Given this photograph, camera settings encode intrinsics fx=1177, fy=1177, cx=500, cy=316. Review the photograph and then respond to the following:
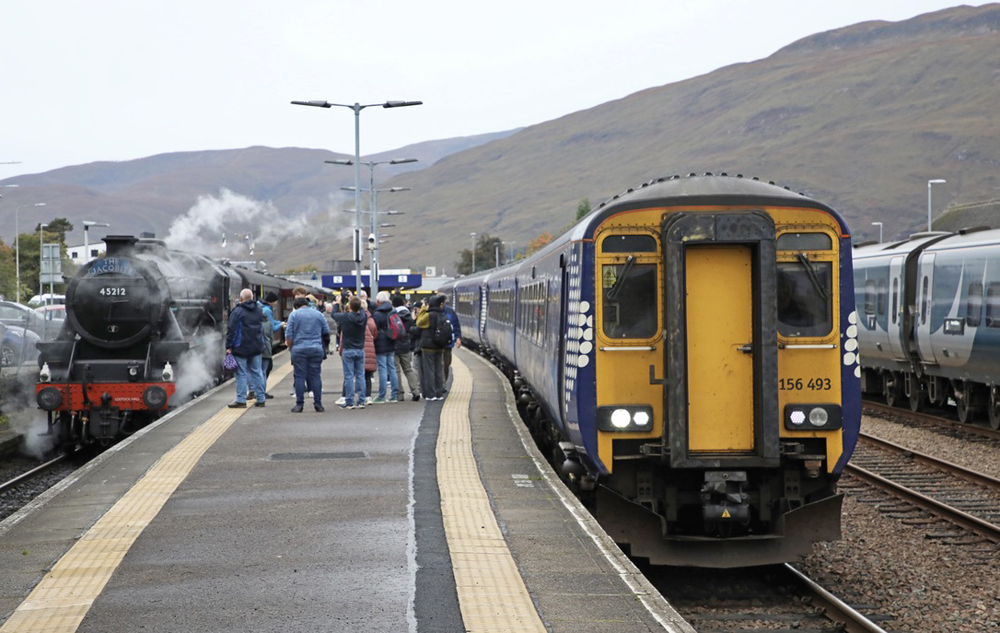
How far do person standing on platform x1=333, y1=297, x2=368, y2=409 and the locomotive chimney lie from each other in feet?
12.4

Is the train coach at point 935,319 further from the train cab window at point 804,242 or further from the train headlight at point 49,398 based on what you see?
the train headlight at point 49,398

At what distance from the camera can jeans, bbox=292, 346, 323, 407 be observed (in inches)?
705

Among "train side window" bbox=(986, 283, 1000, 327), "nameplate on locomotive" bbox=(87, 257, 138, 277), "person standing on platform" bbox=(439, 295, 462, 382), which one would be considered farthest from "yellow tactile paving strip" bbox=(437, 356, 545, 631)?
→ "train side window" bbox=(986, 283, 1000, 327)

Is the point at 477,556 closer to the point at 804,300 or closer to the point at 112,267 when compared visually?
the point at 804,300

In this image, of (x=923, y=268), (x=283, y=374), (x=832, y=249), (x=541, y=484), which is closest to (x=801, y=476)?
(x=832, y=249)

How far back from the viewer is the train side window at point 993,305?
726 inches

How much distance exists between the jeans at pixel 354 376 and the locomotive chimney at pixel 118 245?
13.5ft

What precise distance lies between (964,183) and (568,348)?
191 meters

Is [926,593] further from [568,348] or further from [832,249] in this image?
[568,348]

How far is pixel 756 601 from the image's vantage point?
9.92 m

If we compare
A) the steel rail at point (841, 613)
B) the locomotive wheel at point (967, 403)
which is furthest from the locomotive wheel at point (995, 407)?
the steel rail at point (841, 613)

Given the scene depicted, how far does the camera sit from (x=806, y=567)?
10.8m

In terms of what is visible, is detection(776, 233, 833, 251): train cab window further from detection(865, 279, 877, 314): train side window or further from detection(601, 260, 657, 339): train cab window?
detection(865, 279, 877, 314): train side window

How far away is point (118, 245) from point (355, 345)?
14.4 ft
